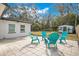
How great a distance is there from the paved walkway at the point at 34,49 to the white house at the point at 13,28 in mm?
233

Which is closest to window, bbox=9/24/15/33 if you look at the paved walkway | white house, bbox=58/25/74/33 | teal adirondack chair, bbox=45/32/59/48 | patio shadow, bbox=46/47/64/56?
the paved walkway

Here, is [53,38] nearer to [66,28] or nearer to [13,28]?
[66,28]

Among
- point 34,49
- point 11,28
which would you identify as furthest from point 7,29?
point 34,49

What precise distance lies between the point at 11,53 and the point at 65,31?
178 centimetres

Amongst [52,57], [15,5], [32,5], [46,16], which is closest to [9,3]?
[15,5]

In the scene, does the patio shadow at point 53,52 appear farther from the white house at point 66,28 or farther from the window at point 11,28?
the window at point 11,28

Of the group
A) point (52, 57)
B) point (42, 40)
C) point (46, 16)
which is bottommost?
point (52, 57)

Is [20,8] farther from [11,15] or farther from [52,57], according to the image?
[52,57]

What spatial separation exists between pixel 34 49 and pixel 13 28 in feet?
3.06

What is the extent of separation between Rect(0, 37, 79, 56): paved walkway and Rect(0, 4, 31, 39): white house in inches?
9.2

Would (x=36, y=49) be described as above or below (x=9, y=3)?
below

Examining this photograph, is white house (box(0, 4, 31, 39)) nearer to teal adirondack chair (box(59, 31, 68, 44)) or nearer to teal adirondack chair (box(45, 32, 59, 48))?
teal adirondack chair (box(45, 32, 59, 48))

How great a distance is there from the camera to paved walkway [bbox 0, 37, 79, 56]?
6801 millimetres

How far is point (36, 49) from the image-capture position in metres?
6.88
